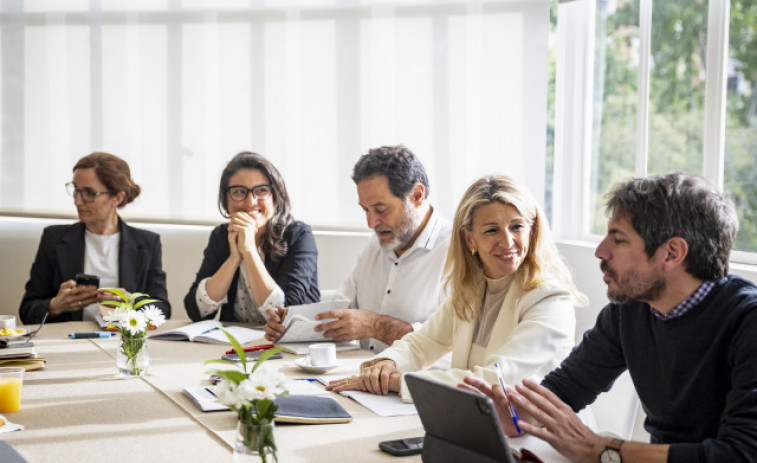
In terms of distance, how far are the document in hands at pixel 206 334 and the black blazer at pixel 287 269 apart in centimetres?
34

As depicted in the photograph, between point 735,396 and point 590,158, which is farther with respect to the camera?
point 590,158

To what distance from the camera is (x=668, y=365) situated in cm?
193

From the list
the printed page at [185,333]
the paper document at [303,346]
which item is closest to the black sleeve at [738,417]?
the paper document at [303,346]

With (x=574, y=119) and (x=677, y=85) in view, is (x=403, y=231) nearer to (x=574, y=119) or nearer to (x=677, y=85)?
(x=677, y=85)

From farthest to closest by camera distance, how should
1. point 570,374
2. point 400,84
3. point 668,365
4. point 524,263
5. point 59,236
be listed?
point 400,84
point 59,236
point 524,263
point 570,374
point 668,365

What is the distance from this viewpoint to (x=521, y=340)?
2326 millimetres

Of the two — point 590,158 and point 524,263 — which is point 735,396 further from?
point 590,158

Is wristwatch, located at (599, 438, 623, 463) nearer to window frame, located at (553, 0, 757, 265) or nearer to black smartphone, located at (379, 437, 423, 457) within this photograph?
black smartphone, located at (379, 437, 423, 457)

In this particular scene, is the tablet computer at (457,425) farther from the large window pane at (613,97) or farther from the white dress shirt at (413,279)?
the large window pane at (613,97)

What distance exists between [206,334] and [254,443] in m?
1.75

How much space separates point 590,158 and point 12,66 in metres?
3.47

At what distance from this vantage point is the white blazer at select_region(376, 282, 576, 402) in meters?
2.28

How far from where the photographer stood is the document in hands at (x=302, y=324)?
9.95 feet

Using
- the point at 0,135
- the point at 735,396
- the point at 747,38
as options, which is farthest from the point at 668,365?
the point at 0,135
